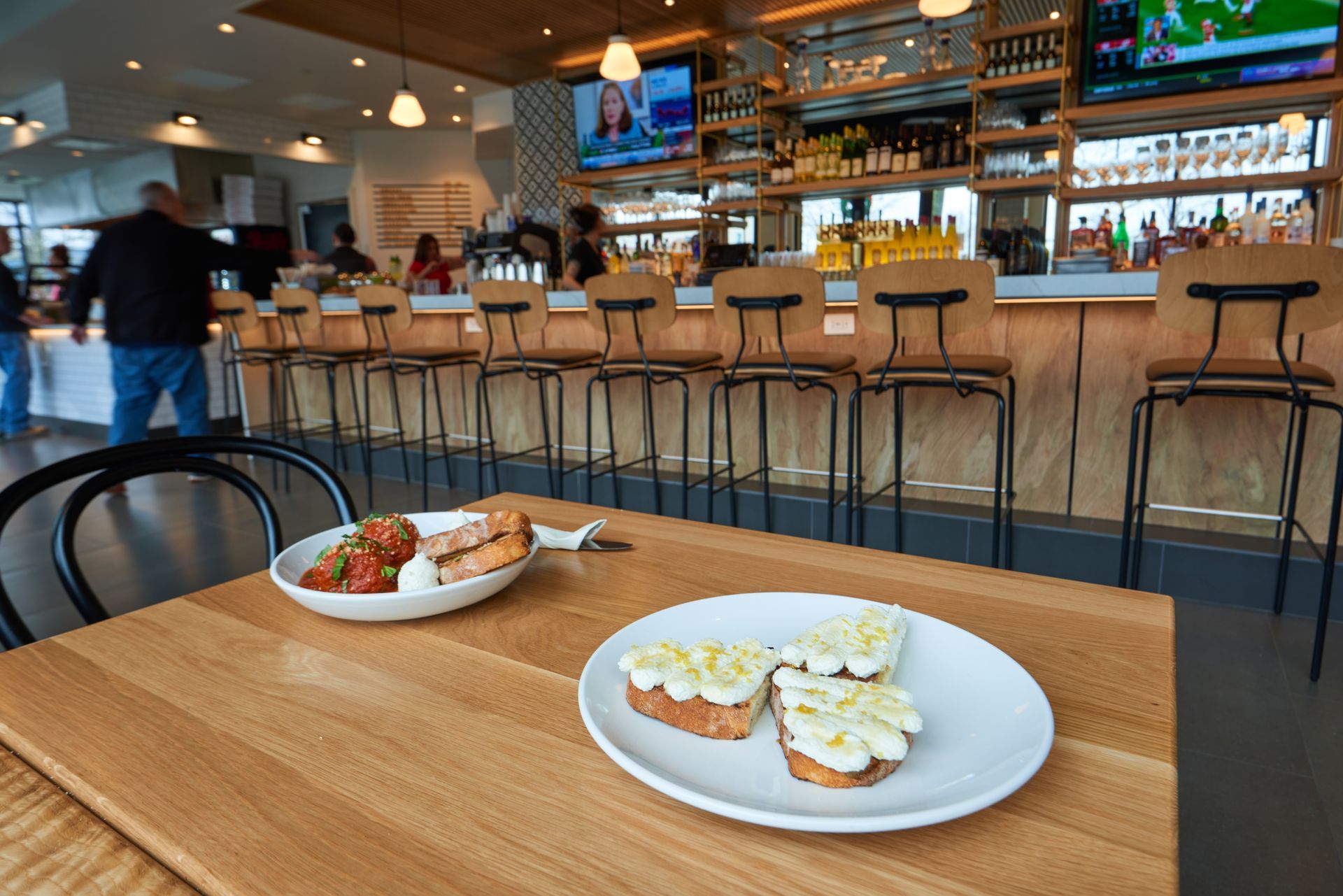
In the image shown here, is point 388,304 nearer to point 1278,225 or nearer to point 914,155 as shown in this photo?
point 914,155

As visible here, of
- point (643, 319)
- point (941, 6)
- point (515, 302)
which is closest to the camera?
point (643, 319)

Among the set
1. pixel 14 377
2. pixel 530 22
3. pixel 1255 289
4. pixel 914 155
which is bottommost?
pixel 14 377

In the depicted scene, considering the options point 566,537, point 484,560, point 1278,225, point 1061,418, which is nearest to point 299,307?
point 1061,418

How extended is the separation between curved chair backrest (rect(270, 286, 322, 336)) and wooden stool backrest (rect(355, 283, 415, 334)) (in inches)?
20.6

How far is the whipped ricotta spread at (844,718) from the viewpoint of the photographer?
1.48ft

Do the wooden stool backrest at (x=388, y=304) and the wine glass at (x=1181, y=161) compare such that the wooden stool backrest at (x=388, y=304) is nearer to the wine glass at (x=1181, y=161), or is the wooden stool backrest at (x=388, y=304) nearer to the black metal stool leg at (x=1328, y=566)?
the black metal stool leg at (x=1328, y=566)

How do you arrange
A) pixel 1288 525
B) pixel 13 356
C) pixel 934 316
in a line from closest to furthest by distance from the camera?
pixel 1288 525 < pixel 934 316 < pixel 13 356

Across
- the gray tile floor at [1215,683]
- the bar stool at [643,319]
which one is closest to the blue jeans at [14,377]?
the gray tile floor at [1215,683]

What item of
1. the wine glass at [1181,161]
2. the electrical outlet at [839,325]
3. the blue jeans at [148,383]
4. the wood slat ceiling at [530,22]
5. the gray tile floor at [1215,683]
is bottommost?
the gray tile floor at [1215,683]

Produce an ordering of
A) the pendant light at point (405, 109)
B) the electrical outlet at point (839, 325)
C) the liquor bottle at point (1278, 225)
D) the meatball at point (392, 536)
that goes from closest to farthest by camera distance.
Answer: the meatball at point (392, 536) < the electrical outlet at point (839, 325) < the liquor bottle at point (1278, 225) < the pendant light at point (405, 109)

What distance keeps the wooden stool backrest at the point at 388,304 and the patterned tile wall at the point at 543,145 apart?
3188 millimetres

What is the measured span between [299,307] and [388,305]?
2.66ft

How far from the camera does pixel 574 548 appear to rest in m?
0.95

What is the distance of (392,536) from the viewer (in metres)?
0.83
